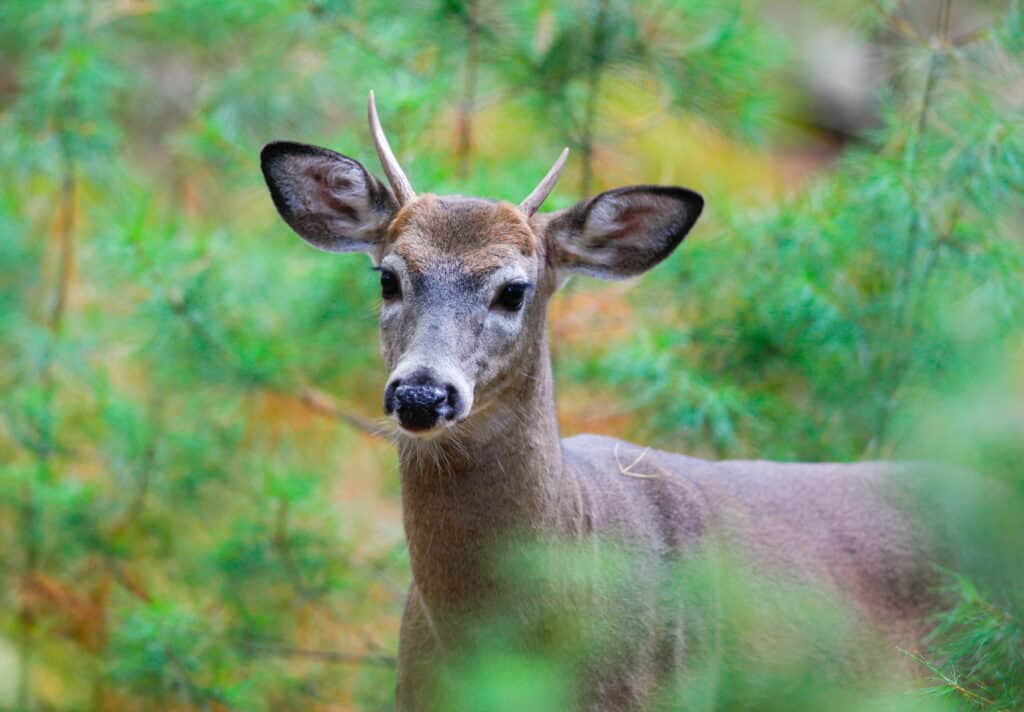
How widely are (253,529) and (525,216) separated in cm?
228

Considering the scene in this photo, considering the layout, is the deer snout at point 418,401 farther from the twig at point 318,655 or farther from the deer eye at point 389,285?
the twig at point 318,655

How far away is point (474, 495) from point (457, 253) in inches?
23.2

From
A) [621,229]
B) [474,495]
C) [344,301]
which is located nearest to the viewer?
[474,495]

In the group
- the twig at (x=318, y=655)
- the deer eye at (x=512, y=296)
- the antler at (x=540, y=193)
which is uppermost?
the antler at (x=540, y=193)

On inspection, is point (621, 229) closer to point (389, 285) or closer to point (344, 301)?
point (389, 285)

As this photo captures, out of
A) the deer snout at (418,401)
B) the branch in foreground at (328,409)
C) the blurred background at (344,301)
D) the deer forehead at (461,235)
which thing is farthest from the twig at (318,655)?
the deer snout at (418,401)

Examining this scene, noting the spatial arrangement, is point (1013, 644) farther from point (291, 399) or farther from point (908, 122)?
point (291, 399)

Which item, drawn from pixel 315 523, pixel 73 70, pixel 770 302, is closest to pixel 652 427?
pixel 770 302

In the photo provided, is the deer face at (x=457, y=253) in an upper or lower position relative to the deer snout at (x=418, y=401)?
upper

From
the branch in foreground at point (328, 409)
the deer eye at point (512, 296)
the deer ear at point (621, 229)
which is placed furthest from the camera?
the branch in foreground at point (328, 409)

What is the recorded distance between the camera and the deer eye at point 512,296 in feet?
10.7

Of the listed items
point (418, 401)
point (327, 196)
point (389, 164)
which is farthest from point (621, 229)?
point (418, 401)

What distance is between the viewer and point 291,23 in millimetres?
5434

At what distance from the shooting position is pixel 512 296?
10.8 ft
